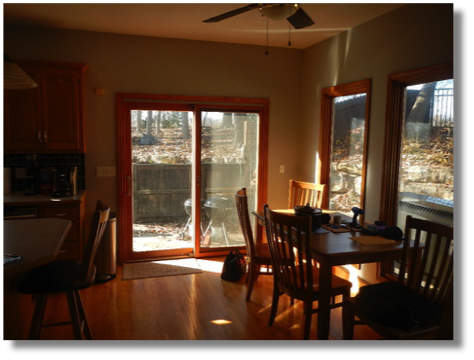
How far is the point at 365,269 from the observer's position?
372 cm

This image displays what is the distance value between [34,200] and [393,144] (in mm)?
3404

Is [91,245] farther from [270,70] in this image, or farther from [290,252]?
[270,70]

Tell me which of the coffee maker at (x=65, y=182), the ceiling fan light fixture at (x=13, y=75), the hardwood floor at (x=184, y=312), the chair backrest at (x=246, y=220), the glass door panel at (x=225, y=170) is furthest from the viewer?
the glass door panel at (x=225, y=170)

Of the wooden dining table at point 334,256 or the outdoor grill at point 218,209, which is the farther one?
the outdoor grill at point 218,209

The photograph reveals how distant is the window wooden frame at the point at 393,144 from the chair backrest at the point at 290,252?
119cm

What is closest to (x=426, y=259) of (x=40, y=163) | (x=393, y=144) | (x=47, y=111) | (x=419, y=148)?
(x=419, y=148)

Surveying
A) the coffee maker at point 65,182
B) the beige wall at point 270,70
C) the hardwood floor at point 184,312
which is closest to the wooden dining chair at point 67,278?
the hardwood floor at point 184,312

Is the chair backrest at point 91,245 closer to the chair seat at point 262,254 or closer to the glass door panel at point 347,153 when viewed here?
the chair seat at point 262,254

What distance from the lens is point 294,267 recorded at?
2.57 m

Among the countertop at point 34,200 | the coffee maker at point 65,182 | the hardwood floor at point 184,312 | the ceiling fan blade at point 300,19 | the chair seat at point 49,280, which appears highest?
the ceiling fan blade at point 300,19

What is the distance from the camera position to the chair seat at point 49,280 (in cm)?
205

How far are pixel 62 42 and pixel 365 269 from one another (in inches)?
157

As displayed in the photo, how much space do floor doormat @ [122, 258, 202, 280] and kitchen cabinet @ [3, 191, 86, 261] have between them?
2.02 ft

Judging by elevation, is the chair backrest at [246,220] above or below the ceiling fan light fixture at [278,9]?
below
